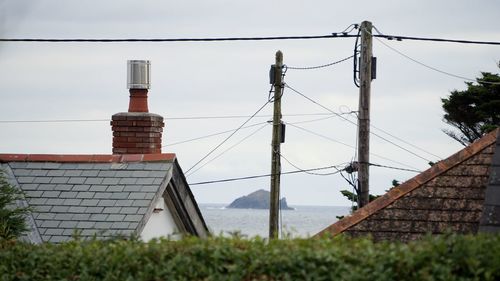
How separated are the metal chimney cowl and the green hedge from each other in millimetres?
11178

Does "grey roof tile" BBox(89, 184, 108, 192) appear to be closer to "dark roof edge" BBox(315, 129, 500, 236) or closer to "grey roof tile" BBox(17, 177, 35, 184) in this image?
"grey roof tile" BBox(17, 177, 35, 184)

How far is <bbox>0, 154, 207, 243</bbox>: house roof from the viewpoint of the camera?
17953 mm

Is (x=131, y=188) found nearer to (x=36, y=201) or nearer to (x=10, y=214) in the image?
(x=36, y=201)

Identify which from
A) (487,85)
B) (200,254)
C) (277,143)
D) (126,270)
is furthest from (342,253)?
(487,85)

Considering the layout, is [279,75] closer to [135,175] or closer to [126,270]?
[135,175]

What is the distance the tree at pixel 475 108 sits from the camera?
3569 cm

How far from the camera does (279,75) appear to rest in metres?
26.2

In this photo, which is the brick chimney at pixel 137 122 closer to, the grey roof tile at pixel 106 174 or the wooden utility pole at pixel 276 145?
the grey roof tile at pixel 106 174

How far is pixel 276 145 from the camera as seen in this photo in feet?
85.3

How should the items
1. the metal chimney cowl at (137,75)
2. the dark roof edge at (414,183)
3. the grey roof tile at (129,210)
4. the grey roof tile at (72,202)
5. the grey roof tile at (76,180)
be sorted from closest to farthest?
the dark roof edge at (414,183)
the grey roof tile at (129,210)
the grey roof tile at (72,202)
the grey roof tile at (76,180)
the metal chimney cowl at (137,75)

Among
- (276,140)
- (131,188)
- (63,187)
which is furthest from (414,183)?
(276,140)

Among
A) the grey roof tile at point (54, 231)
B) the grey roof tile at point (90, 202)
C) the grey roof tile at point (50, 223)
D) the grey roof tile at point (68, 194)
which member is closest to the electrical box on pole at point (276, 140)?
the grey roof tile at point (68, 194)

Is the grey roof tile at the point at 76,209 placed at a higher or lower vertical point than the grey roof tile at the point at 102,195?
lower

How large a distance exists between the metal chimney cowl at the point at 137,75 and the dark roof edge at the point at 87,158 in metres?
1.58
